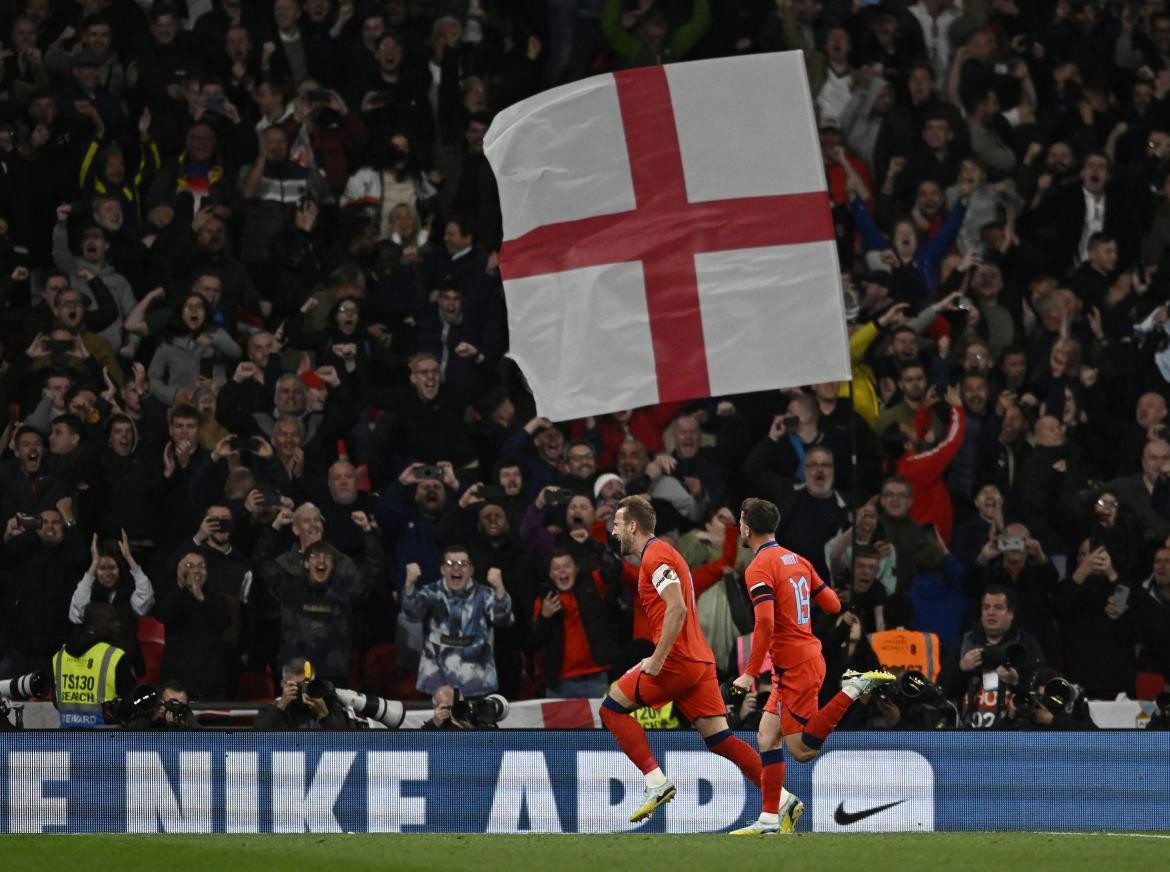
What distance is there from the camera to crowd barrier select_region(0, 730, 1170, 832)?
13.5 meters

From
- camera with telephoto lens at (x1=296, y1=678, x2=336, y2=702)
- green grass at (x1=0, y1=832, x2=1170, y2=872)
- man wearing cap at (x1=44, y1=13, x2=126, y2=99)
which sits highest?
man wearing cap at (x1=44, y1=13, x2=126, y2=99)

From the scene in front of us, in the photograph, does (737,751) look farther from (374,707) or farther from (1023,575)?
(1023,575)

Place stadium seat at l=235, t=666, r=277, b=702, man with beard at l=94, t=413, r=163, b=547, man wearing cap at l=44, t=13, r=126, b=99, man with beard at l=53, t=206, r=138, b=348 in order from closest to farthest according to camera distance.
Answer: stadium seat at l=235, t=666, r=277, b=702
man with beard at l=94, t=413, r=163, b=547
man with beard at l=53, t=206, r=138, b=348
man wearing cap at l=44, t=13, r=126, b=99

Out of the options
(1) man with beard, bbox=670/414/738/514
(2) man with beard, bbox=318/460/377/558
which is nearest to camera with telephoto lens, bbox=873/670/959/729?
(1) man with beard, bbox=670/414/738/514

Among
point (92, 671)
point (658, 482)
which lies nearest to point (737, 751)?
point (658, 482)

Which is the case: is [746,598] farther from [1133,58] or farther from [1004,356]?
[1133,58]

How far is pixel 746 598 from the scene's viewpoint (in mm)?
14891

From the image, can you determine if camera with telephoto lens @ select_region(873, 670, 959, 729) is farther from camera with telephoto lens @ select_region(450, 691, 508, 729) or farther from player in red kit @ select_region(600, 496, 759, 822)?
camera with telephoto lens @ select_region(450, 691, 508, 729)

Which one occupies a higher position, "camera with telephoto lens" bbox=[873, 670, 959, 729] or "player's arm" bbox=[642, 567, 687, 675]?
"player's arm" bbox=[642, 567, 687, 675]

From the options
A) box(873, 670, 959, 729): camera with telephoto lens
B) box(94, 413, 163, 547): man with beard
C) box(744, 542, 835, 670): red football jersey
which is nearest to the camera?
box(744, 542, 835, 670): red football jersey

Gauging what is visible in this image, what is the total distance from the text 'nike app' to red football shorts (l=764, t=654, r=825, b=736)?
5.90 ft

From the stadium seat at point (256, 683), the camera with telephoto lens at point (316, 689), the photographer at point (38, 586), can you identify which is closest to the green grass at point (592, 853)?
the camera with telephoto lens at point (316, 689)

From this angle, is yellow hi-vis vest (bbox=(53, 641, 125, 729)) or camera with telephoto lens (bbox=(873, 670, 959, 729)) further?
yellow hi-vis vest (bbox=(53, 641, 125, 729))

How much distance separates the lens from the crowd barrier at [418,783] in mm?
13461
